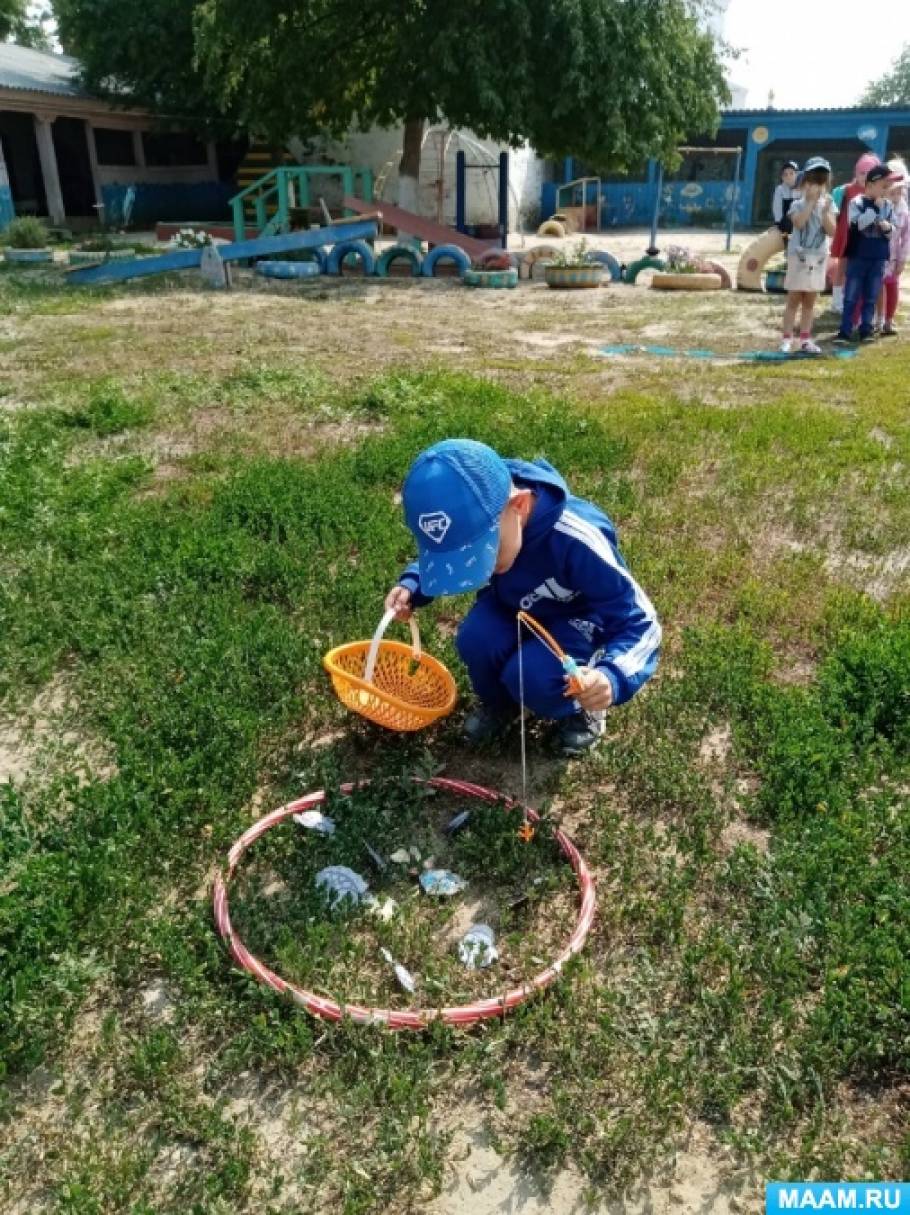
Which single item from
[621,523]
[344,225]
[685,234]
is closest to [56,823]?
[621,523]

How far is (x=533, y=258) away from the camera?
15.8 metres

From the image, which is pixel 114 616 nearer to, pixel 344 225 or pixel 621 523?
pixel 621 523

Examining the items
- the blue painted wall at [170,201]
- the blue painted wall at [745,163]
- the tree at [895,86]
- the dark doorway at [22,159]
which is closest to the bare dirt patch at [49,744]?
the blue painted wall at [170,201]

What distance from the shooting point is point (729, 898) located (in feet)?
8.29

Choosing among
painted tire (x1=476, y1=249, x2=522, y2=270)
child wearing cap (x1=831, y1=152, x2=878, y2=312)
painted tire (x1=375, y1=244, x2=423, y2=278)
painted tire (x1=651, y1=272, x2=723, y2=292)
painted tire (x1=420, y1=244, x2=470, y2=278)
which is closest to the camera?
child wearing cap (x1=831, y1=152, x2=878, y2=312)

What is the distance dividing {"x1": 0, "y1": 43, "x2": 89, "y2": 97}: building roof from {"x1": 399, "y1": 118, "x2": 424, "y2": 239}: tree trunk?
371 inches

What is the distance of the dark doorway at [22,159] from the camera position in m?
25.4

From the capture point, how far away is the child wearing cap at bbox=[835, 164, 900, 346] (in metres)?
8.67

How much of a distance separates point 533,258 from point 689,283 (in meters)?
2.94

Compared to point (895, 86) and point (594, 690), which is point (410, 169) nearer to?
point (594, 690)

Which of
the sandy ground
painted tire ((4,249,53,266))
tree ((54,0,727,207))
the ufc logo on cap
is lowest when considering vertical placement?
the sandy ground

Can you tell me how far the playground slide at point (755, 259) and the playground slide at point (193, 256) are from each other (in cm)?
648

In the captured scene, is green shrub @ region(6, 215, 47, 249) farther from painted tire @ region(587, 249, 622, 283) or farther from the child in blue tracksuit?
the child in blue tracksuit

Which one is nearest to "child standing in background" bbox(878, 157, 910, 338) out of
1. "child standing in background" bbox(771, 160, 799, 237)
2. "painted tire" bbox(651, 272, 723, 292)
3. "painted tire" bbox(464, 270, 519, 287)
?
"child standing in background" bbox(771, 160, 799, 237)
